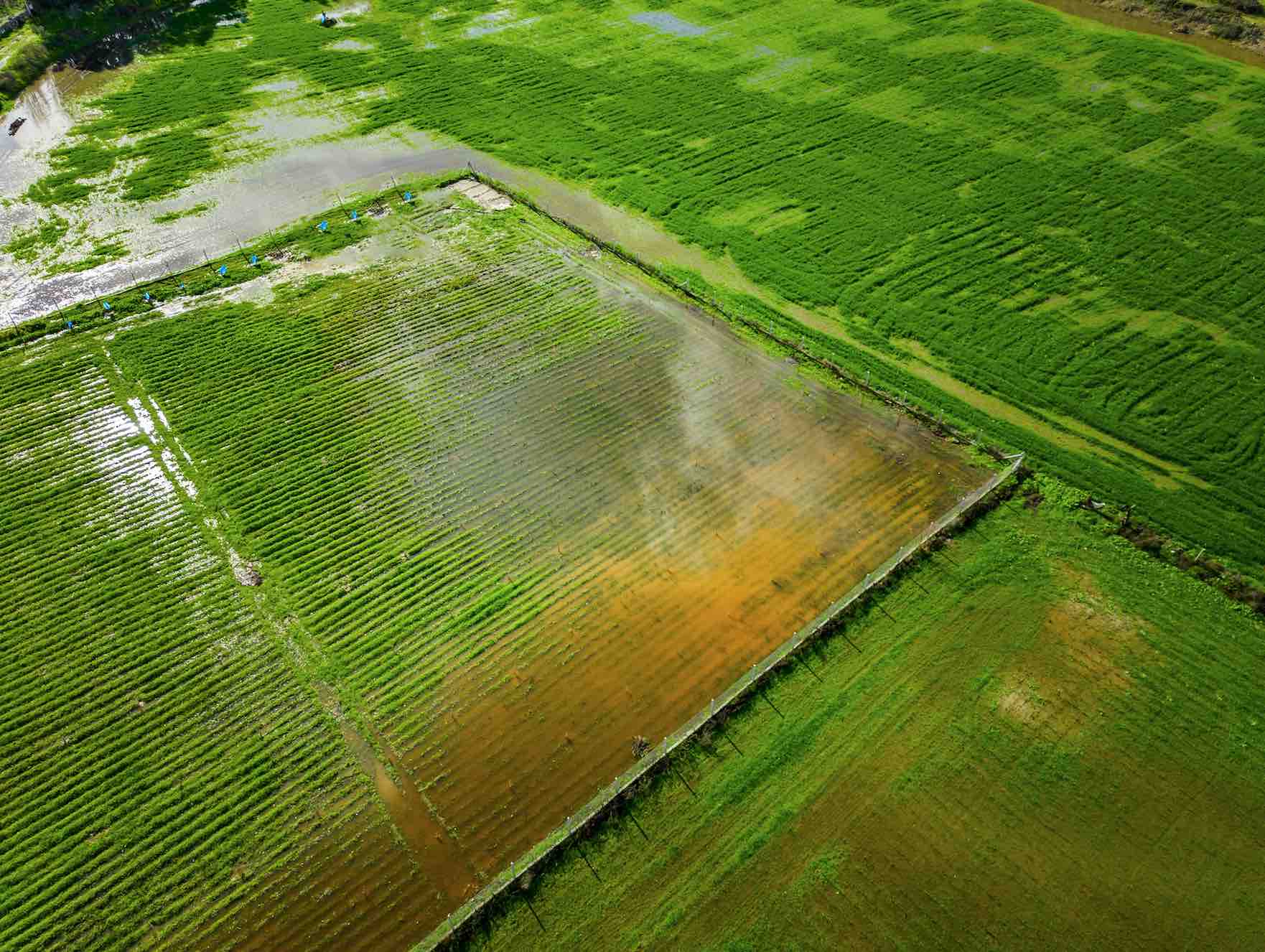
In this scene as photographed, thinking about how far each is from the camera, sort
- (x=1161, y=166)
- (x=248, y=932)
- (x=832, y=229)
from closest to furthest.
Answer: (x=248, y=932)
(x=832, y=229)
(x=1161, y=166)

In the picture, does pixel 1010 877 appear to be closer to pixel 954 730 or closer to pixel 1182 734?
pixel 954 730

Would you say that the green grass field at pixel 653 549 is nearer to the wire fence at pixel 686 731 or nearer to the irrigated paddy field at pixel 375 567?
the irrigated paddy field at pixel 375 567

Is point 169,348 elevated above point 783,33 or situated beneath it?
situated beneath

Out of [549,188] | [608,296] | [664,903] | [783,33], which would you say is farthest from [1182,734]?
[783,33]

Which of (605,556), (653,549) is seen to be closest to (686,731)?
(653,549)

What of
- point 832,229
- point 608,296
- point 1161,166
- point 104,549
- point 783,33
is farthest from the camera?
point 783,33

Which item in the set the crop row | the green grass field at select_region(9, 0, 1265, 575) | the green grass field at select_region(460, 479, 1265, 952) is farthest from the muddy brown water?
the crop row
